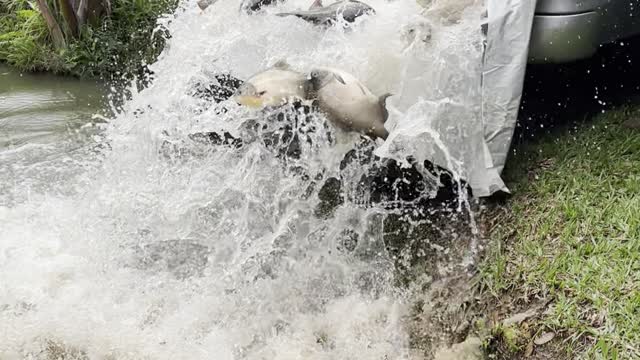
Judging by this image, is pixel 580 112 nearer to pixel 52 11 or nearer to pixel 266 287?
pixel 266 287

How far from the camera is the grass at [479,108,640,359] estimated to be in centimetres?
286

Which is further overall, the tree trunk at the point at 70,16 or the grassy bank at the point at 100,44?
the tree trunk at the point at 70,16

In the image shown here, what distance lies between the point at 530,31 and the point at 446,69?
0.45 meters

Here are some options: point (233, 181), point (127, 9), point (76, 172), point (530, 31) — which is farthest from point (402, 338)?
point (127, 9)

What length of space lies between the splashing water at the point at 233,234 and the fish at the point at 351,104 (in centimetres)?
9

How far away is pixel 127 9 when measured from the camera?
24.2 ft

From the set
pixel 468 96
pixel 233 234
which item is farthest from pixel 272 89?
pixel 468 96

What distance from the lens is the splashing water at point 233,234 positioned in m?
3.46

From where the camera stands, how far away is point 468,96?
3.61m

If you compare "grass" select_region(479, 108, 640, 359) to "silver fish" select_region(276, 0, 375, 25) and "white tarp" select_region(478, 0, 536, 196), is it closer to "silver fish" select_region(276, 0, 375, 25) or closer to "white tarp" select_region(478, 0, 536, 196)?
"white tarp" select_region(478, 0, 536, 196)

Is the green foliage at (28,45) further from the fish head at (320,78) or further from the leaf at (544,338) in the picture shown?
the leaf at (544,338)

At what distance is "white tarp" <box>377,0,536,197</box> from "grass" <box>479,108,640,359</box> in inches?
10.7

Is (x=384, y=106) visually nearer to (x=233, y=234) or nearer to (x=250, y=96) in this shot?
(x=250, y=96)

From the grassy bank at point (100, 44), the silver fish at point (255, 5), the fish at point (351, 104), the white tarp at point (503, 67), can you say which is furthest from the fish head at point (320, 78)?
the grassy bank at point (100, 44)
